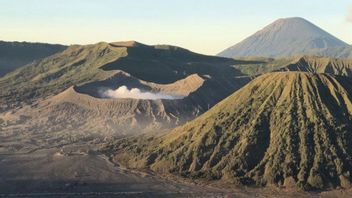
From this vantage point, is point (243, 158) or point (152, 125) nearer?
point (243, 158)

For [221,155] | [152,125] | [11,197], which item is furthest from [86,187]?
[152,125]

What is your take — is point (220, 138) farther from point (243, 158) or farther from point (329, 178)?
point (329, 178)

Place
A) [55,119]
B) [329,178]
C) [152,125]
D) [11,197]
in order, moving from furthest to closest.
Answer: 1. [55,119]
2. [152,125]
3. [329,178]
4. [11,197]

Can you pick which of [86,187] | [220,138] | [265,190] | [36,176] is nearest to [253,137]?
[220,138]

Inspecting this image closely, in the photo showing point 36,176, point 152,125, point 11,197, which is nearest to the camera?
point 11,197

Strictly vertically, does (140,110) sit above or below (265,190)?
above

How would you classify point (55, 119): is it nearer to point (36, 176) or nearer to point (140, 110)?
point (140, 110)
